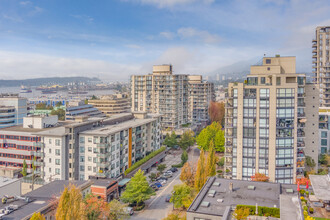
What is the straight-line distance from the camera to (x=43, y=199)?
101 feet

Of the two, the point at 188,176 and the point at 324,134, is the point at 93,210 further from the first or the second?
the point at 324,134

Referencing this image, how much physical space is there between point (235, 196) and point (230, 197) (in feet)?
1.74

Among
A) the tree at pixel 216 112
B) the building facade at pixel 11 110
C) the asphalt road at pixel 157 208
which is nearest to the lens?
the asphalt road at pixel 157 208

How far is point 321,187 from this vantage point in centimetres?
2223

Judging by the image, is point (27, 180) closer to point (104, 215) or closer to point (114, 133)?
point (114, 133)

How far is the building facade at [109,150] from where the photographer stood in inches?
1731

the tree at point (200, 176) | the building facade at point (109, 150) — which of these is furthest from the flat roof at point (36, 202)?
the tree at point (200, 176)

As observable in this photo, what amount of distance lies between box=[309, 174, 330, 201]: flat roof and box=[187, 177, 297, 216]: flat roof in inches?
151

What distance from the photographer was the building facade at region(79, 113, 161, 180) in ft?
144

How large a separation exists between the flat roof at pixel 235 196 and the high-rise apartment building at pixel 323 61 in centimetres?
5663

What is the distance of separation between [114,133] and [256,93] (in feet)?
68.4

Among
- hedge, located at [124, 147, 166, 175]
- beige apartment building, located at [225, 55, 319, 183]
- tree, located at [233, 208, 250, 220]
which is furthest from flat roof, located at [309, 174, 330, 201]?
hedge, located at [124, 147, 166, 175]

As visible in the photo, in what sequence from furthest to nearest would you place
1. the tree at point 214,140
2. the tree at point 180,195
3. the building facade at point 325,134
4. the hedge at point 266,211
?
the tree at point 214,140, the building facade at point 325,134, the tree at point 180,195, the hedge at point 266,211

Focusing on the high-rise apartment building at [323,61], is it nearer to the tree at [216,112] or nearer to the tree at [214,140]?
the tree at [214,140]
